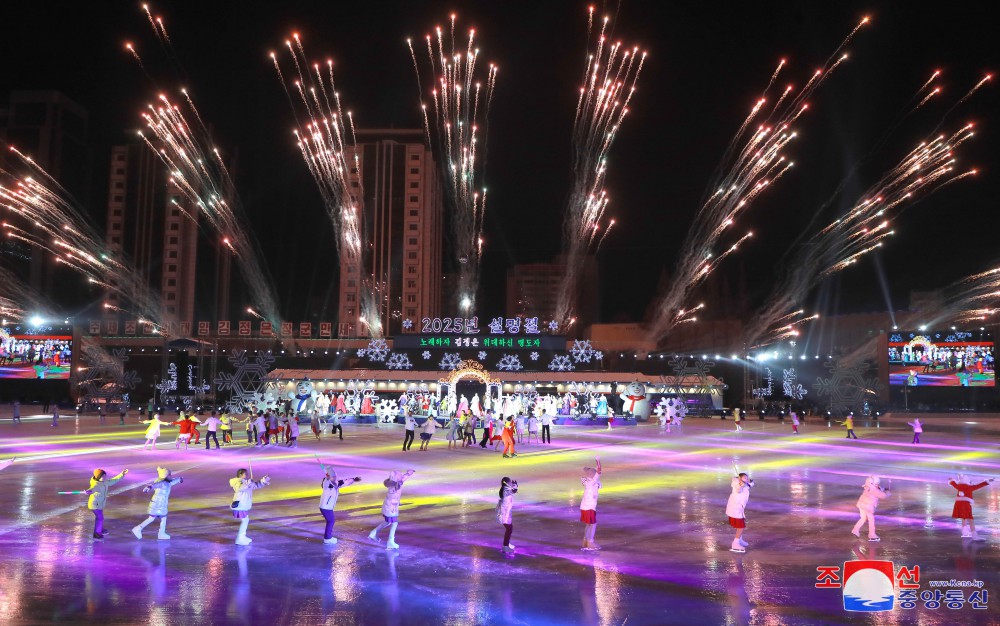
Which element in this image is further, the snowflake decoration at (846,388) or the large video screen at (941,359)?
the large video screen at (941,359)

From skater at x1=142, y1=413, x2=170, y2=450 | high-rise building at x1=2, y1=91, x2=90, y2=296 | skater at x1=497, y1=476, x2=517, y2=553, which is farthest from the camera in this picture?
high-rise building at x1=2, y1=91, x2=90, y2=296

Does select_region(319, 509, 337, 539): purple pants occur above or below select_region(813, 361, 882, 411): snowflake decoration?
below

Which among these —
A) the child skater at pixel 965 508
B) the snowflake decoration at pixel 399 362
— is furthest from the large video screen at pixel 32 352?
the child skater at pixel 965 508

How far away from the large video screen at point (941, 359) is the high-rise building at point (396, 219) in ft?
169

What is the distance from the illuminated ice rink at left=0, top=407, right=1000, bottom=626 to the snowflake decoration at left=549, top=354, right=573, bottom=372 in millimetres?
23707

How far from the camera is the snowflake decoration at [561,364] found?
1658 inches

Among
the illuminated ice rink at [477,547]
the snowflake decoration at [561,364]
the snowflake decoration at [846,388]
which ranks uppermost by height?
the snowflake decoration at [561,364]

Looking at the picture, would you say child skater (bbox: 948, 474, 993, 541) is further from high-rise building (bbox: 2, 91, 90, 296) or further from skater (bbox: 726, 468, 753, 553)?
high-rise building (bbox: 2, 91, 90, 296)

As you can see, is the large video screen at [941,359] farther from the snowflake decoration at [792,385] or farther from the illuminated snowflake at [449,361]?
the illuminated snowflake at [449,361]

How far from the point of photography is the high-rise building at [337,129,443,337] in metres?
82.6

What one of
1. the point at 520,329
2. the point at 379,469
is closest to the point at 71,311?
the point at 520,329

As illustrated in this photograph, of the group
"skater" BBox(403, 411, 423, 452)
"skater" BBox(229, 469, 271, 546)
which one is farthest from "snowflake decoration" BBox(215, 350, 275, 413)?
"skater" BBox(229, 469, 271, 546)

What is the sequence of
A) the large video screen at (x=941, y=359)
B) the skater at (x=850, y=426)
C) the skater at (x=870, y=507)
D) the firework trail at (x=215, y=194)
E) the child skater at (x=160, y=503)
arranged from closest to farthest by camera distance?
the child skater at (x=160, y=503)
the skater at (x=870, y=507)
the skater at (x=850, y=426)
the large video screen at (x=941, y=359)
the firework trail at (x=215, y=194)

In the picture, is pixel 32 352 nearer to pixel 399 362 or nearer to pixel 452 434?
pixel 399 362
